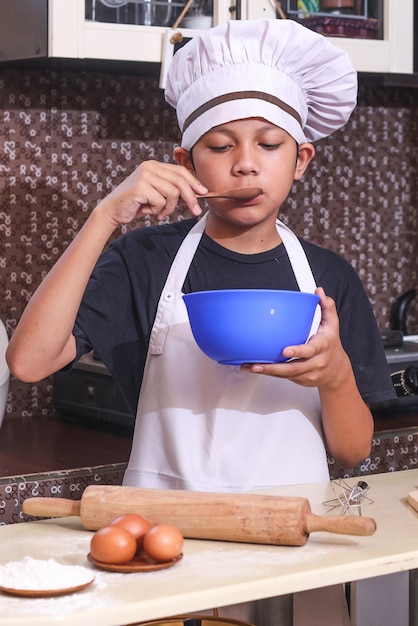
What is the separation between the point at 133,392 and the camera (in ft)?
5.42

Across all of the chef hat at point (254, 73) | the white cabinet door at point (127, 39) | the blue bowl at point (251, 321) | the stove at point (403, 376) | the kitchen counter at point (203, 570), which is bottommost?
the kitchen counter at point (203, 570)

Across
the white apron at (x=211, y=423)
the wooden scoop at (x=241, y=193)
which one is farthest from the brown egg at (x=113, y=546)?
the wooden scoop at (x=241, y=193)

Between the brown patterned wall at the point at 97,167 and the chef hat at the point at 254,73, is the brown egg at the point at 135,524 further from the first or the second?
the brown patterned wall at the point at 97,167

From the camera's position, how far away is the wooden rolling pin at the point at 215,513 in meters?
1.11

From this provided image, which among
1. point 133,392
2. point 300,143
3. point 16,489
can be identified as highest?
point 300,143

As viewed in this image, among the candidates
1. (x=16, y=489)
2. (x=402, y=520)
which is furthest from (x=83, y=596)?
(x=16, y=489)

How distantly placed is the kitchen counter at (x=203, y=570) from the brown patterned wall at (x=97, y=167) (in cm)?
117

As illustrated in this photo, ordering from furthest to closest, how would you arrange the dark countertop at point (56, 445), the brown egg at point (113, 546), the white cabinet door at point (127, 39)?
the white cabinet door at point (127, 39) → the dark countertop at point (56, 445) → the brown egg at point (113, 546)

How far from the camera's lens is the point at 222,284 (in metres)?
1.59

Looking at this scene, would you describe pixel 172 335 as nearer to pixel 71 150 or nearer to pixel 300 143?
pixel 300 143

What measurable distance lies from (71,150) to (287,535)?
1467 mm

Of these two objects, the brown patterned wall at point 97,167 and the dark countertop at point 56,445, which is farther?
the brown patterned wall at point 97,167

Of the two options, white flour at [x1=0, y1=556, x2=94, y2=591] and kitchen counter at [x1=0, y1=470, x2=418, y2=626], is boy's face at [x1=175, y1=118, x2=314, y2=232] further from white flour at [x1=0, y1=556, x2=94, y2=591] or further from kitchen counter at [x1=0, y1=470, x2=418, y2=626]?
white flour at [x1=0, y1=556, x2=94, y2=591]

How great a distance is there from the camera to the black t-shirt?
5.13 ft
